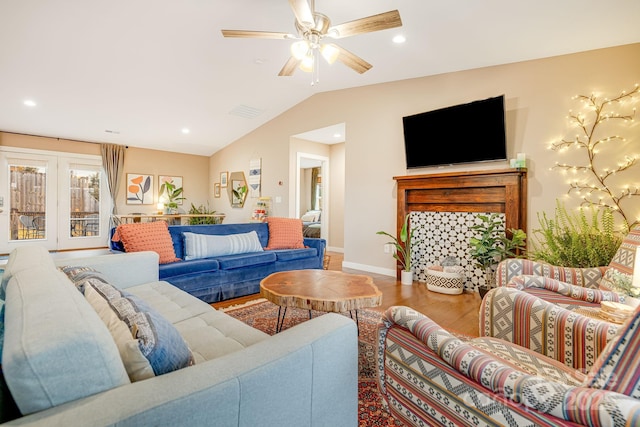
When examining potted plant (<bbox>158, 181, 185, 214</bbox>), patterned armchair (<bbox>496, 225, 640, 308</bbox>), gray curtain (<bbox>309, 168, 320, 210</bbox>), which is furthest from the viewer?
gray curtain (<bbox>309, 168, 320, 210</bbox>)

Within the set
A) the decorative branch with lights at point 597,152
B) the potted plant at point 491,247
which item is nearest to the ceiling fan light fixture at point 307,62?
the potted plant at point 491,247

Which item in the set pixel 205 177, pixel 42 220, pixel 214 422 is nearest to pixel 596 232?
pixel 214 422

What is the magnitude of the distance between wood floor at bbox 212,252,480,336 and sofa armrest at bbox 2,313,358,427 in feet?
6.24

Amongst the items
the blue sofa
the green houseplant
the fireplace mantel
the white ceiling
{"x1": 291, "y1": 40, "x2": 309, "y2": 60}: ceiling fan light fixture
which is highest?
the white ceiling

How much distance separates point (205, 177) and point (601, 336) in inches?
324

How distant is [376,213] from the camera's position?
4.62 meters

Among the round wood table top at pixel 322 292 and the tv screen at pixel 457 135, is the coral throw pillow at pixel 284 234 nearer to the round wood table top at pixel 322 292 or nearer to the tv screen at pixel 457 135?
the round wood table top at pixel 322 292

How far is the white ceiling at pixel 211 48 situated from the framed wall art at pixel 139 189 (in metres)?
1.61

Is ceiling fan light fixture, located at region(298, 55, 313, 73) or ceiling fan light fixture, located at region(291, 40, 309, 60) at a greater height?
ceiling fan light fixture, located at region(291, 40, 309, 60)

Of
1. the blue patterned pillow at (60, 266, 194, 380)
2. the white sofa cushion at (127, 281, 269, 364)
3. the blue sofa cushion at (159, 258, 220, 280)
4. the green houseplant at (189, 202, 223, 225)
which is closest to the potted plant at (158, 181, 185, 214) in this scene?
the green houseplant at (189, 202, 223, 225)

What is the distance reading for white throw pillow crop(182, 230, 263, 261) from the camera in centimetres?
327

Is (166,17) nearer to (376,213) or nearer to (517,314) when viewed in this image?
(376,213)

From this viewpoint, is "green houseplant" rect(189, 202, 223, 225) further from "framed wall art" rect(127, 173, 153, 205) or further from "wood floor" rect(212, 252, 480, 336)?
"wood floor" rect(212, 252, 480, 336)

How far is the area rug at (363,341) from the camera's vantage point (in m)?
1.50
